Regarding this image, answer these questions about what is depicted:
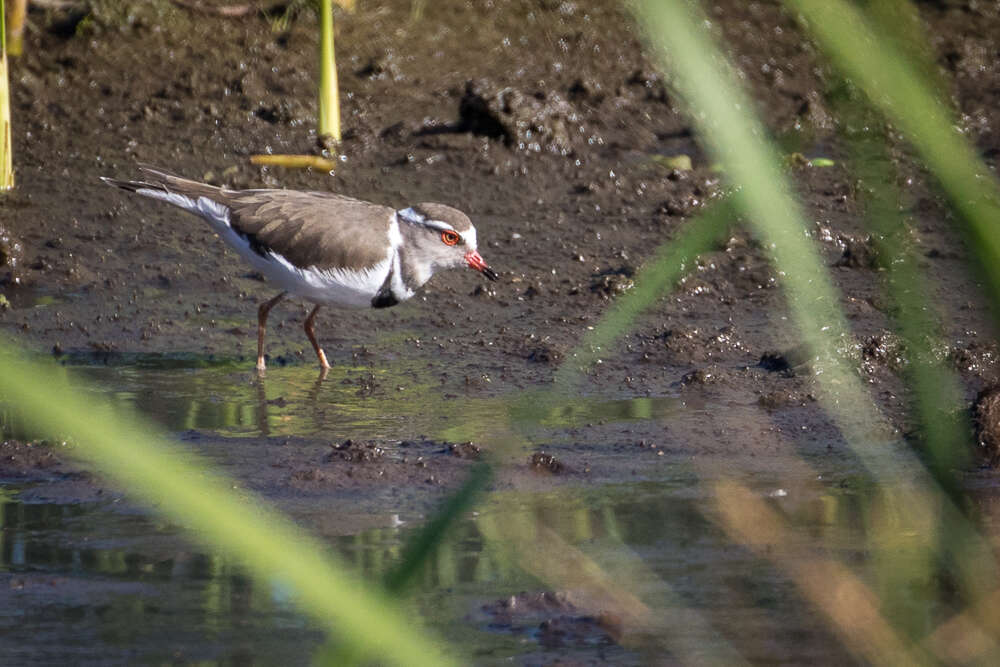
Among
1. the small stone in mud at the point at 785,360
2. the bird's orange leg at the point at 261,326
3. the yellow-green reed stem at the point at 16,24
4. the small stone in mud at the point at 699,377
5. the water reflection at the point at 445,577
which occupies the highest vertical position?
the yellow-green reed stem at the point at 16,24

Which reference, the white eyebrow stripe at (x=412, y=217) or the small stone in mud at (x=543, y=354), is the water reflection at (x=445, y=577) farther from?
the white eyebrow stripe at (x=412, y=217)

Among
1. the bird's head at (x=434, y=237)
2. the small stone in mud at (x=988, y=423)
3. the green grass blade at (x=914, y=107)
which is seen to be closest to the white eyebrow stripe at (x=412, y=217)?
the bird's head at (x=434, y=237)

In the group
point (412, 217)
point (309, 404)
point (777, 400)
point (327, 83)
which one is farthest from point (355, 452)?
point (327, 83)

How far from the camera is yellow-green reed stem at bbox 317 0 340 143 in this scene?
8742 millimetres

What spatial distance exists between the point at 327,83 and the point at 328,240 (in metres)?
2.44

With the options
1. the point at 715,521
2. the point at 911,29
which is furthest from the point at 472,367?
the point at 911,29

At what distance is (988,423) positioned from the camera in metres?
5.68

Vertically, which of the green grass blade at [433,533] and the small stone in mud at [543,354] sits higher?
the small stone in mud at [543,354]

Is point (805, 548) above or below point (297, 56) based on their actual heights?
below

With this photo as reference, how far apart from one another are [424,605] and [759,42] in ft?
24.2

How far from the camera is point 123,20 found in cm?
1037

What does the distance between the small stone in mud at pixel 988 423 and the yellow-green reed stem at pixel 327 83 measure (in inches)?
188

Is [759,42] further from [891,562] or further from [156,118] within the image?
[891,562]

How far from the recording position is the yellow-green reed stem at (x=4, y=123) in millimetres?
8109
